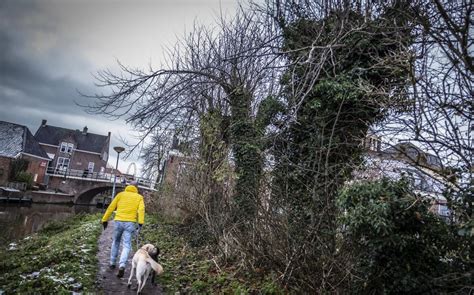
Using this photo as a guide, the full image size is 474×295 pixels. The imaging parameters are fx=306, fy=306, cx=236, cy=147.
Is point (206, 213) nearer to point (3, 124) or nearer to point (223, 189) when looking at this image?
point (223, 189)

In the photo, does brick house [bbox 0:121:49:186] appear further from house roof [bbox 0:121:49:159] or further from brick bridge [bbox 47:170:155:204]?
brick bridge [bbox 47:170:155:204]

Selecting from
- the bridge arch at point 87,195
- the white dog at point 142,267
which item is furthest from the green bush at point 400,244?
the bridge arch at point 87,195

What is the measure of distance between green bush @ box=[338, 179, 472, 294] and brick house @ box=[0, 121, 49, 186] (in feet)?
138

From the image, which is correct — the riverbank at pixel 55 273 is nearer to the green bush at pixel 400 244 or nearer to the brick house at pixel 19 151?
the green bush at pixel 400 244

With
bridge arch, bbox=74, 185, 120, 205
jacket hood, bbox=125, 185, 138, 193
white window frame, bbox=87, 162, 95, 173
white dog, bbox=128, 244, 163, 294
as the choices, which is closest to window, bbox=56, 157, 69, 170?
white window frame, bbox=87, 162, 95, 173

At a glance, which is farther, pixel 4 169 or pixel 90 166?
pixel 90 166

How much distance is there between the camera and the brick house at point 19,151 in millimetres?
36938

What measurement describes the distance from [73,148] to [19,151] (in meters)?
17.8

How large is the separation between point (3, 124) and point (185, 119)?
40738mm

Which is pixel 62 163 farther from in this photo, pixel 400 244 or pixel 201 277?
pixel 400 244

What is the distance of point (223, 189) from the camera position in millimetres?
10219

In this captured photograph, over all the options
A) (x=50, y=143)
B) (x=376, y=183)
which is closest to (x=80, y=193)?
(x=50, y=143)

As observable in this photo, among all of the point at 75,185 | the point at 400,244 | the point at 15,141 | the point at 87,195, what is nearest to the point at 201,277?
the point at 400,244

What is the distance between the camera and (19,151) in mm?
39625
